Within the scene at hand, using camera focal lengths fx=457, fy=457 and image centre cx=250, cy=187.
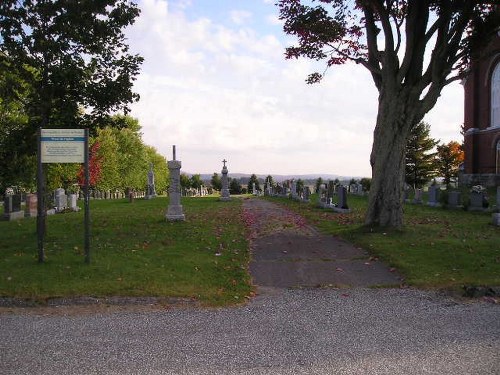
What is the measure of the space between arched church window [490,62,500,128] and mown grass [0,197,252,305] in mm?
28659

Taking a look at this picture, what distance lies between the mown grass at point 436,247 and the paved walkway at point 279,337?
1.15 m

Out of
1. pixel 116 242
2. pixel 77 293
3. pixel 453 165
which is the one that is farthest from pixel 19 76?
Answer: pixel 453 165

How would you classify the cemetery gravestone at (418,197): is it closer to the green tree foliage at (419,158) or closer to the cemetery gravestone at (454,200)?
the cemetery gravestone at (454,200)

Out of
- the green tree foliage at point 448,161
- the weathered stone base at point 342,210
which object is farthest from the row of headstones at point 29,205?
the green tree foliage at point 448,161

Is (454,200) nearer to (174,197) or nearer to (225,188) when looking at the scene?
(174,197)

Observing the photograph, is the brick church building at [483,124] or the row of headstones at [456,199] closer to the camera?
the row of headstones at [456,199]

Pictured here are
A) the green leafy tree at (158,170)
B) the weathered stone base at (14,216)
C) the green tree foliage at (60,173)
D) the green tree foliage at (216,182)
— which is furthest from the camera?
the green tree foliage at (216,182)

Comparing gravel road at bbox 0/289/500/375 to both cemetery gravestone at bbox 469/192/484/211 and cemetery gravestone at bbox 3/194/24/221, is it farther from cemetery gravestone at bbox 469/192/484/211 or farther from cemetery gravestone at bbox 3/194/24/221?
cemetery gravestone at bbox 469/192/484/211

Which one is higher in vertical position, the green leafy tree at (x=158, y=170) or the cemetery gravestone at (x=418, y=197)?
the green leafy tree at (x=158, y=170)

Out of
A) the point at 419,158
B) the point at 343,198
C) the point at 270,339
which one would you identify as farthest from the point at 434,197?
the point at 419,158

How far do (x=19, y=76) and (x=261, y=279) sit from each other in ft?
25.7

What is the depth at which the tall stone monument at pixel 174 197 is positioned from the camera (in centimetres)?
1638

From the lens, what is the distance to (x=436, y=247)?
1023cm

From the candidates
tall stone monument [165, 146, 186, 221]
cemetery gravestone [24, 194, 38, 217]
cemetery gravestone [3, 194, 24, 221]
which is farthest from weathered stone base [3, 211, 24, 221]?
tall stone monument [165, 146, 186, 221]
